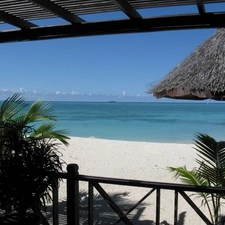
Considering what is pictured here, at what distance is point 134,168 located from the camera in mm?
8406

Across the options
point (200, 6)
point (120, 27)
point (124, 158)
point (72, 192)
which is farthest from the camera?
point (124, 158)

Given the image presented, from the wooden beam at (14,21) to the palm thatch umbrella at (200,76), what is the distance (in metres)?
1.80

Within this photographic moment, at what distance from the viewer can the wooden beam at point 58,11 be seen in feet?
5.92

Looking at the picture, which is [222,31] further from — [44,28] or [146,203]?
[146,203]

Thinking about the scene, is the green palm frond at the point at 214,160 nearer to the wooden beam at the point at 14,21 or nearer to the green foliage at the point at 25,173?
the green foliage at the point at 25,173

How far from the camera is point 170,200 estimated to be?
17.8 feet

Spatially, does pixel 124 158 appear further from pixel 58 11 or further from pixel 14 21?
pixel 58 11

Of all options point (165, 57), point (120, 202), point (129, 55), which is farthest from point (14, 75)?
point (120, 202)

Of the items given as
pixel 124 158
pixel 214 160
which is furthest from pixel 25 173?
pixel 124 158

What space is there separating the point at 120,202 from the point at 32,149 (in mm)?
3480

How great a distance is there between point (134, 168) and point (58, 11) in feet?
22.8

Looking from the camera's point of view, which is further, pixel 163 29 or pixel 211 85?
pixel 211 85

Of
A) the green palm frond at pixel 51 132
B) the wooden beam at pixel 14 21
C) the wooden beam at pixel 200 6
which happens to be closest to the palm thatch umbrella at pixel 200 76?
the green palm frond at pixel 51 132

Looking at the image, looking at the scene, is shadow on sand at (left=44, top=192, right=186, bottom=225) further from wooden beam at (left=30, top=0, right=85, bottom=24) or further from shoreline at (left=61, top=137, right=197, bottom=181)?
wooden beam at (left=30, top=0, right=85, bottom=24)
